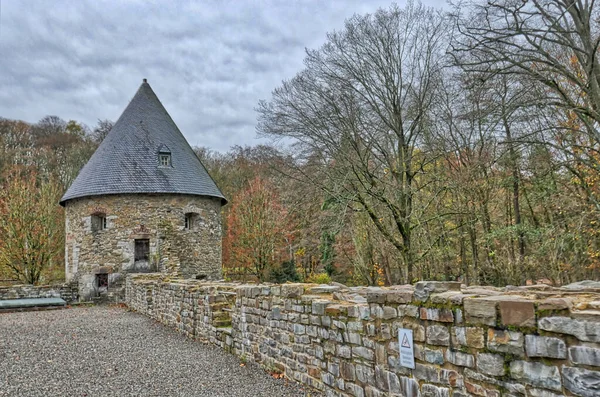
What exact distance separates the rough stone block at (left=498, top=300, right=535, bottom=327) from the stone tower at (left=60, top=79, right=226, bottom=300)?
18.1m

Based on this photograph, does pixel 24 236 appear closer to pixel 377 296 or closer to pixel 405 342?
pixel 377 296

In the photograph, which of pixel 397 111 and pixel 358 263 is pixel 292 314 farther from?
pixel 358 263

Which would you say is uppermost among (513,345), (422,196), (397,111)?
(397,111)

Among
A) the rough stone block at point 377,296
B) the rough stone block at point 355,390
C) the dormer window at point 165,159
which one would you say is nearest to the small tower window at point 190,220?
the dormer window at point 165,159

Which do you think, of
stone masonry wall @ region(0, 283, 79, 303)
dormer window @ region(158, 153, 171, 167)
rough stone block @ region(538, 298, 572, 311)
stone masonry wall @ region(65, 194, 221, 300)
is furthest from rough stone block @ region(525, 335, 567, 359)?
dormer window @ region(158, 153, 171, 167)

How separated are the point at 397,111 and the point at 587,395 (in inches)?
476

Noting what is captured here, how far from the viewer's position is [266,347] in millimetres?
6273

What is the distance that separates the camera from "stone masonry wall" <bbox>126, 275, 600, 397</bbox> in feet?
8.39

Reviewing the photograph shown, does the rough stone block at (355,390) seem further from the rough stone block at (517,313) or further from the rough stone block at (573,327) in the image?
the rough stone block at (573,327)

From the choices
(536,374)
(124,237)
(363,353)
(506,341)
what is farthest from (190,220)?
(536,374)

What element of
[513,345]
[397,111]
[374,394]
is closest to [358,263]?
[397,111]

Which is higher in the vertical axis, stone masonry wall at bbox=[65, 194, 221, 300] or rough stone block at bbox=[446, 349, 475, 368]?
stone masonry wall at bbox=[65, 194, 221, 300]

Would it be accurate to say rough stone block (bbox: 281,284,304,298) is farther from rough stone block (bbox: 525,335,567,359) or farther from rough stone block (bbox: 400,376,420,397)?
rough stone block (bbox: 525,335,567,359)

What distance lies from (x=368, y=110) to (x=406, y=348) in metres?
11.1
